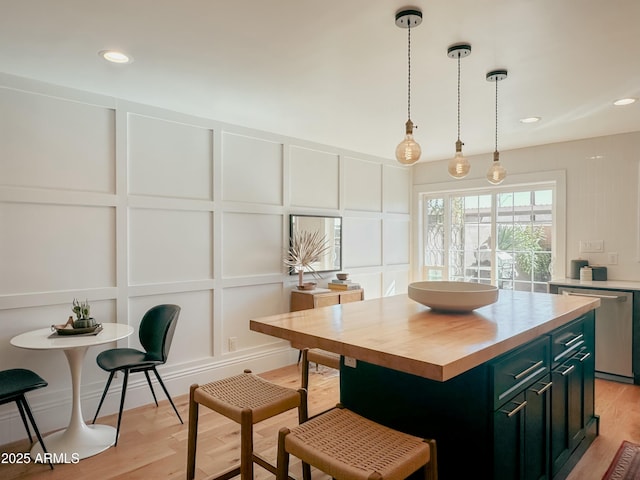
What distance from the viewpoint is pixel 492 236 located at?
530 centimetres

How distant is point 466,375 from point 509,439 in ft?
1.15

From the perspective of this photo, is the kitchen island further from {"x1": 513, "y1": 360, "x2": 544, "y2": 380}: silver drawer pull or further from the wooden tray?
the wooden tray

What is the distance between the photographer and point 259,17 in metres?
2.03

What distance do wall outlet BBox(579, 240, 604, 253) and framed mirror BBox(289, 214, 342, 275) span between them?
8.57 ft

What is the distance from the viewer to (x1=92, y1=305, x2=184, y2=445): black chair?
279 cm

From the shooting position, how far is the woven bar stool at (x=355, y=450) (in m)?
1.28

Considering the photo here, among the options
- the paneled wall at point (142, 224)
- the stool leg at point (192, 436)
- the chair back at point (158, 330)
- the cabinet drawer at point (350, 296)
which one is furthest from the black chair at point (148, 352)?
the cabinet drawer at point (350, 296)

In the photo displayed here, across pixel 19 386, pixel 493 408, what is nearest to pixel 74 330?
pixel 19 386

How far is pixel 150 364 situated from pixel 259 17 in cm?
227

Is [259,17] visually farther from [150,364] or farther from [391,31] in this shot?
[150,364]

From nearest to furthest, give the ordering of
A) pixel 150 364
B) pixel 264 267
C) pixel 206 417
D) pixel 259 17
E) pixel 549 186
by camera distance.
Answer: pixel 259 17, pixel 150 364, pixel 206 417, pixel 264 267, pixel 549 186

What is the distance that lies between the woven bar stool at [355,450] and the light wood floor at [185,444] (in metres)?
1.03

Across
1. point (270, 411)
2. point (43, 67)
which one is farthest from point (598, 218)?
point (43, 67)

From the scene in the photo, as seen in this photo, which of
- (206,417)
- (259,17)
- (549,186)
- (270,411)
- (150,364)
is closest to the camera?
(270,411)
